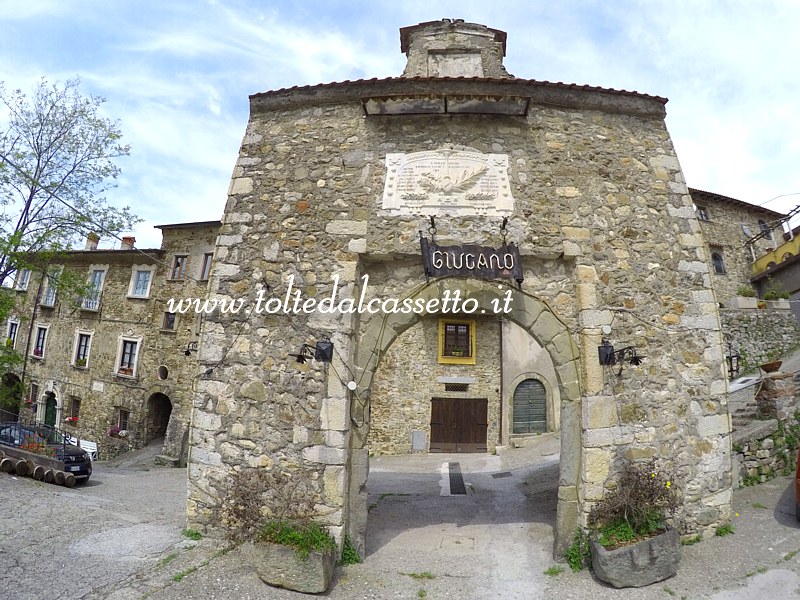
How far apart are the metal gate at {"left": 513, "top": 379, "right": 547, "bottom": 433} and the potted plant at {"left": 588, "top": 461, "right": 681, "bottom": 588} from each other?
33.7 feet

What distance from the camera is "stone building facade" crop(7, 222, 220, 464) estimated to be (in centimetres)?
1576

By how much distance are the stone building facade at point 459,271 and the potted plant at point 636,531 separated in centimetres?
20

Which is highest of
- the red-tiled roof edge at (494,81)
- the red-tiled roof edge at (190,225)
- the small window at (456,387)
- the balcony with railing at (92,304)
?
the red-tiled roof edge at (190,225)

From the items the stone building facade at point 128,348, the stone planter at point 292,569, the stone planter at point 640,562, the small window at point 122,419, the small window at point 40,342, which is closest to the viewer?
the stone planter at point 292,569

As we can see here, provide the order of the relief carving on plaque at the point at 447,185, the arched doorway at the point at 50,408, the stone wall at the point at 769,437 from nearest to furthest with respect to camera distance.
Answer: the relief carving on plaque at the point at 447,185
the stone wall at the point at 769,437
the arched doorway at the point at 50,408

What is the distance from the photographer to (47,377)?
1845 cm

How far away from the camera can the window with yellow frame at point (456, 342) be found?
15125 millimetres

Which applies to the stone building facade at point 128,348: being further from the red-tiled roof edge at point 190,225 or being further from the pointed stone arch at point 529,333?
the pointed stone arch at point 529,333

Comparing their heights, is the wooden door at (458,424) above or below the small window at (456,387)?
below

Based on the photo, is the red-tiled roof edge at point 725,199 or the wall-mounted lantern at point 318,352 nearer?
the wall-mounted lantern at point 318,352

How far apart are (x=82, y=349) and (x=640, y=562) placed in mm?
20419

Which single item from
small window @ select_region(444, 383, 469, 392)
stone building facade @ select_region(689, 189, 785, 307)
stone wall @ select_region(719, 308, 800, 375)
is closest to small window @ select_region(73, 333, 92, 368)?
small window @ select_region(444, 383, 469, 392)

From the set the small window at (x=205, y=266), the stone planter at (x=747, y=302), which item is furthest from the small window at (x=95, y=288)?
the stone planter at (x=747, y=302)

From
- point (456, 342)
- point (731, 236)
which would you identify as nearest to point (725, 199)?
point (731, 236)
